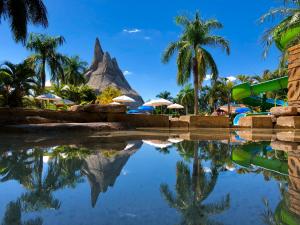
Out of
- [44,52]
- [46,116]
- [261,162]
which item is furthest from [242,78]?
[261,162]

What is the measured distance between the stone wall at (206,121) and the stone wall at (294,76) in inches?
136

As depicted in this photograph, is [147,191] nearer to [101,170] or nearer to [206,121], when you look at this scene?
[101,170]

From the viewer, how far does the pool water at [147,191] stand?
5.45 feet

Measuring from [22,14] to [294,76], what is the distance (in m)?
14.2

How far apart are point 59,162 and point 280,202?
2.58m

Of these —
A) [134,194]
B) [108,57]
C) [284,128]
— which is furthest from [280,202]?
[108,57]

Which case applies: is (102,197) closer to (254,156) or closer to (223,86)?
(254,156)

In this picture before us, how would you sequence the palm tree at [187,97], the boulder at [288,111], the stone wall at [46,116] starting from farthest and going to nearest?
the palm tree at [187,97]
the boulder at [288,111]
the stone wall at [46,116]

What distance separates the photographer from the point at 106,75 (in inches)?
3302

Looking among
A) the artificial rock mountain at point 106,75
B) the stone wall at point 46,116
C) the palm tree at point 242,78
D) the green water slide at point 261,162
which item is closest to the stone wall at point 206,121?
the stone wall at point 46,116

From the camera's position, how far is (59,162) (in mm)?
3369

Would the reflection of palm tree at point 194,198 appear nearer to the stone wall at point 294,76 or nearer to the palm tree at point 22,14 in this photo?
the stone wall at point 294,76

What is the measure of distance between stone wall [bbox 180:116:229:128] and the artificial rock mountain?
6423cm

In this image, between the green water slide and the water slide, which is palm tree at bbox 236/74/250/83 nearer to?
the water slide
